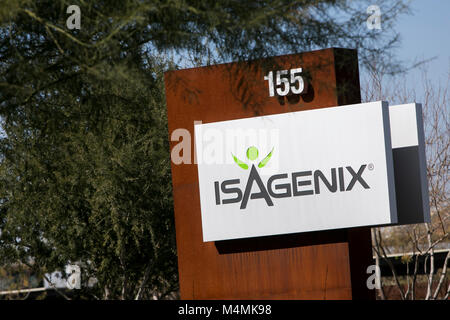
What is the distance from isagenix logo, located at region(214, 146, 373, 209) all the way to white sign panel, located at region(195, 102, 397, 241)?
0.05 ft

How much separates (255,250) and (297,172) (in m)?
1.59

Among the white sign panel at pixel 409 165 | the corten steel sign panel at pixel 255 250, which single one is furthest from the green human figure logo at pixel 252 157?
the white sign panel at pixel 409 165

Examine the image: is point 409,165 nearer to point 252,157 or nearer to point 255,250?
point 252,157

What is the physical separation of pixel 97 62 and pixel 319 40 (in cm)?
200

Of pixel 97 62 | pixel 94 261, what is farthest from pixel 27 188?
pixel 97 62

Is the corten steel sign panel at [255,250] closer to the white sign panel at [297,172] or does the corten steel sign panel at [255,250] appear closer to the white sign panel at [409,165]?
the white sign panel at [297,172]

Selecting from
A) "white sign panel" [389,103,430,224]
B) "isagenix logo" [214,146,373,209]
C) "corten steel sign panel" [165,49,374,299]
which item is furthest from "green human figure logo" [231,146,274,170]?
"white sign panel" [389,103,430,224]

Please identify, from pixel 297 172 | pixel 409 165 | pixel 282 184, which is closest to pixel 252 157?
pixel 282 184

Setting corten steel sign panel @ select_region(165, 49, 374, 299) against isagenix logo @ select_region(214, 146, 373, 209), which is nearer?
isagenix logo @ select_region(214, 146, 373, 209)

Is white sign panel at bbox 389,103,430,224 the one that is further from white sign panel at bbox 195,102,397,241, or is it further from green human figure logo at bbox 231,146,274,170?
green human figure logo at bbox 231,146,274,170

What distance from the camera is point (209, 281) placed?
1375 cm

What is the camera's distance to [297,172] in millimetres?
13141

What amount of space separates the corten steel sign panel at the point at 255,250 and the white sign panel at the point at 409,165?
2.75ft

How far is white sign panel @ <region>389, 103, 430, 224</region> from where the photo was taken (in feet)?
43.8
